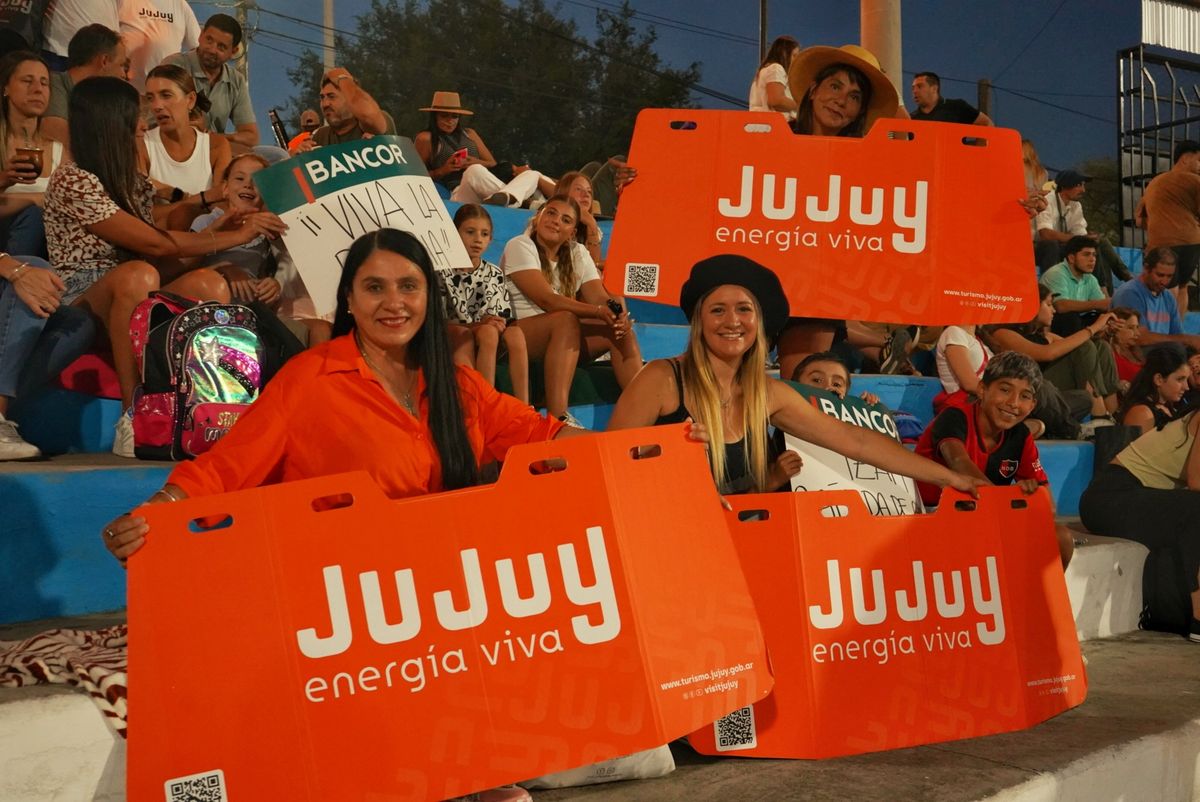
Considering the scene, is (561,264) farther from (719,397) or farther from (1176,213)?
(1176,213)

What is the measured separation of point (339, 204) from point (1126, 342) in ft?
19.7

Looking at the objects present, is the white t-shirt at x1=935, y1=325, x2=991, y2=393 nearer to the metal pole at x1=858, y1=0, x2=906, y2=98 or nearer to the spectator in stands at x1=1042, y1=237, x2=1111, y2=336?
the spectator in stands at x1=1042, y1=237, x2=1111, y2=336

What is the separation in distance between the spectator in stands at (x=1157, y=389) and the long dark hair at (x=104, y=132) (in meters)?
4.84

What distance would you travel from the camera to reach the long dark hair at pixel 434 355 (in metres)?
2.55

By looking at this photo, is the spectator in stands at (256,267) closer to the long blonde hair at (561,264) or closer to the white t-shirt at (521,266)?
the white t-shirt at (521,266)

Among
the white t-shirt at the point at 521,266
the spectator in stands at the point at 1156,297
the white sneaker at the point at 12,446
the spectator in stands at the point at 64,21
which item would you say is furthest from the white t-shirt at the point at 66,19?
the spectator in stands at the point at 1156,297

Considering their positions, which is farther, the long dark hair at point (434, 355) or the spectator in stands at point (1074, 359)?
the spectator in stands at point (1074, 359)

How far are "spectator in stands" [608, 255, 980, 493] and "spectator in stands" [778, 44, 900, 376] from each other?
0.82m

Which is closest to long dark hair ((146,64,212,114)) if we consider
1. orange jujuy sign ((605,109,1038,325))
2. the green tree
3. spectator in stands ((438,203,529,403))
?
spectator in stands ((438,203,529,403))

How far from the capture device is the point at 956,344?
6023mm

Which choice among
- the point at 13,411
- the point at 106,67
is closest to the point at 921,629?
the point at 13,411

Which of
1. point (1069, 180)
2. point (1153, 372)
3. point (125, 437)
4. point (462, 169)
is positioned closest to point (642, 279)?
point (125, 437)

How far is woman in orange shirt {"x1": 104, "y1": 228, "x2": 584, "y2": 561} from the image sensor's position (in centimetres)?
246

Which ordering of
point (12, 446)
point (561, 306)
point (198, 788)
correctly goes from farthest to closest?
point (561, 306) → point (12, 446) → point (198, 788)
